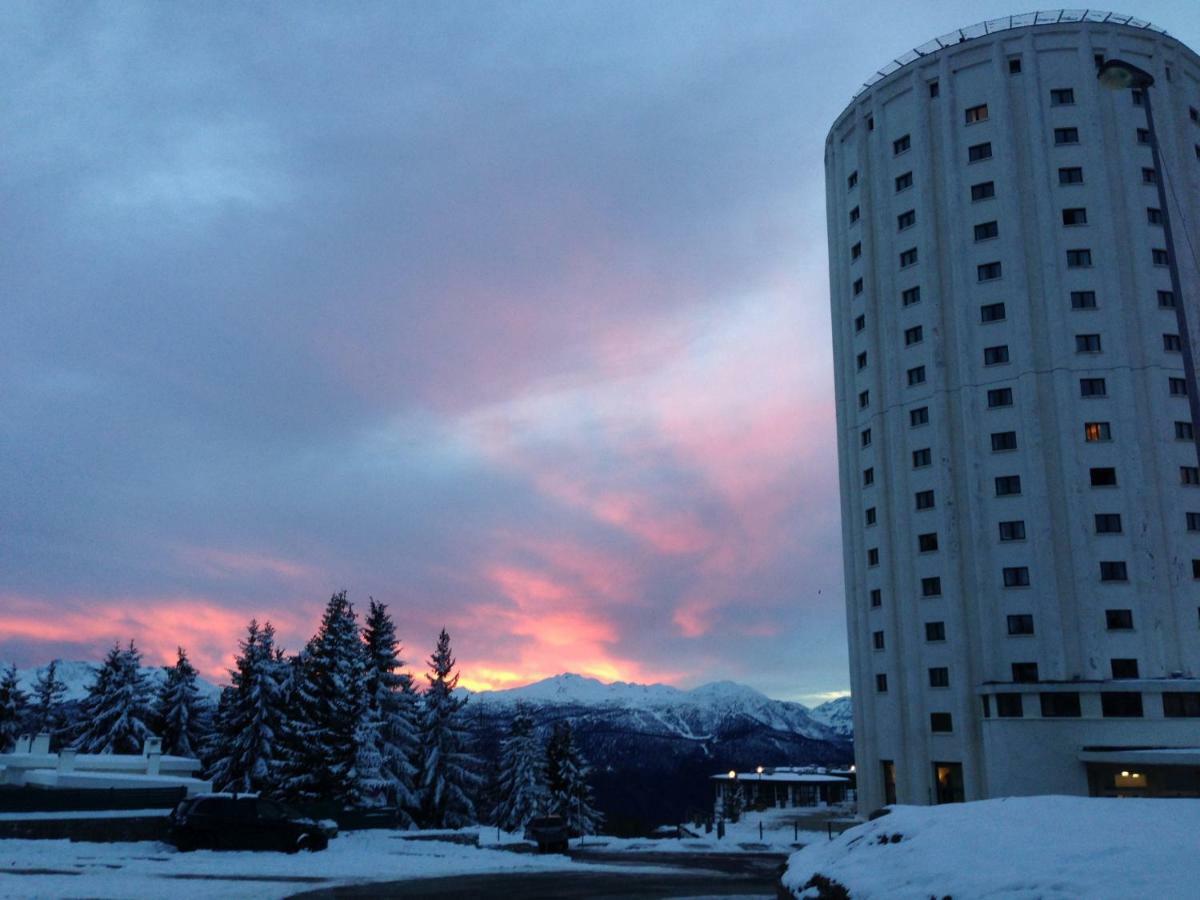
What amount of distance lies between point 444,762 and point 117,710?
3137cm

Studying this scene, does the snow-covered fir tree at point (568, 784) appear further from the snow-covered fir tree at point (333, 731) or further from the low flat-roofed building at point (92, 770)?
the low flat-roofed building at point (92, 770)

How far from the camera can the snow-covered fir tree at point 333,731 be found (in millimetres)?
55031

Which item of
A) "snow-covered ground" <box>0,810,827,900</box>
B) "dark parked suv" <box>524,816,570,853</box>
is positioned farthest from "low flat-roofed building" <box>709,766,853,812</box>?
"snow-covered ground" <box>0,810,827,900</box>

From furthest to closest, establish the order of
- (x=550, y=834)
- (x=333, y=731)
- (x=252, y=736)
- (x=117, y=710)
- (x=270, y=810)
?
(x=117, y=710)
(x=252, y=736)
(x=333, y=731)
(x=550, y=834)
(x=270, y=810)

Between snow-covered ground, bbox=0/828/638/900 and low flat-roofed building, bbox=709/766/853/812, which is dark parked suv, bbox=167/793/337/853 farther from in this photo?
low flat-roofed building, bbox=709/766/853/812

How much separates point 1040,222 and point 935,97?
13423 millimetres

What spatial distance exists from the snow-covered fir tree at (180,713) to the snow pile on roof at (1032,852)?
260 ft

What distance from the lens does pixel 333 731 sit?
183 feet

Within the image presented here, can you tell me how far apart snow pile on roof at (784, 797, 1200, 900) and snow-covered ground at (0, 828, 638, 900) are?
44.2 ft

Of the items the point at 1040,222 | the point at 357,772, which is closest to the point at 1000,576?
the point at 1040,222

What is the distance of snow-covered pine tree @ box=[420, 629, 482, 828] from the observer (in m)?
66.0

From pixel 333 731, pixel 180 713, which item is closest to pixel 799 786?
pixel 180 713

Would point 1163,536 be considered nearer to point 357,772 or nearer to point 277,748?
point 357,772

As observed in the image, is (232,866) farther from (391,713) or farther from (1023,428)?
(1023,428)
